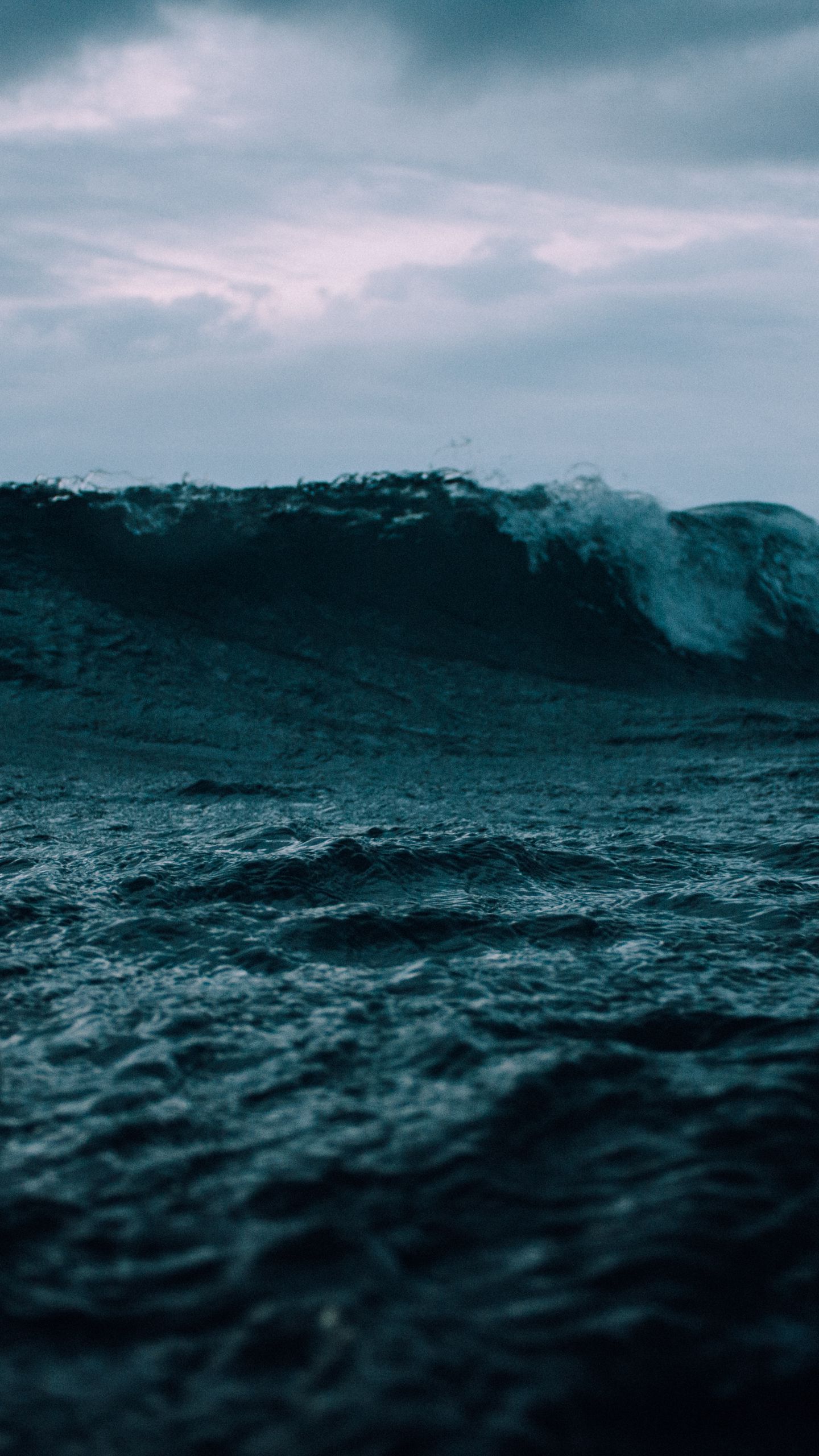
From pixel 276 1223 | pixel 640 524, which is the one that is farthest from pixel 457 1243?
pixel 640 524

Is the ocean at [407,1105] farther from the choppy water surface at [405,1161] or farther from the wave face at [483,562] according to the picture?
the wave face at [483,562]

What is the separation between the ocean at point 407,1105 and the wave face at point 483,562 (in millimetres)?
3316

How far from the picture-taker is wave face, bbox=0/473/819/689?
29.1ft

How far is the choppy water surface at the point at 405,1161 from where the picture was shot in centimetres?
124

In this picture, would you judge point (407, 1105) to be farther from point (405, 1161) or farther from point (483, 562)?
point (483, 562)

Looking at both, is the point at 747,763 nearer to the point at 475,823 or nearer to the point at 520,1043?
the point at 475,823

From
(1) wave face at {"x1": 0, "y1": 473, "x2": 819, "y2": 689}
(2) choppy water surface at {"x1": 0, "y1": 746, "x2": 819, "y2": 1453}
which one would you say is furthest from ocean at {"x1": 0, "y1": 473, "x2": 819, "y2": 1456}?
(1) wave face at {"x1": 0, "y1": 473, "x2": 819, "y2": 689}

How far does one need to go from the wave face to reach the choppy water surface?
18.8ft

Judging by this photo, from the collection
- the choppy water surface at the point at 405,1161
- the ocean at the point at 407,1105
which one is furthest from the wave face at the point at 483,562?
the choppy water surface at the point at 405,1161

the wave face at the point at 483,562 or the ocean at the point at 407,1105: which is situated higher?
the wave face at the point at 483,562

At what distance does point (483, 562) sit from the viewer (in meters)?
9.77

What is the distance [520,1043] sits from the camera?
2.10m

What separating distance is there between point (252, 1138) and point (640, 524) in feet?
30.6

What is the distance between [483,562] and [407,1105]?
8228mm
